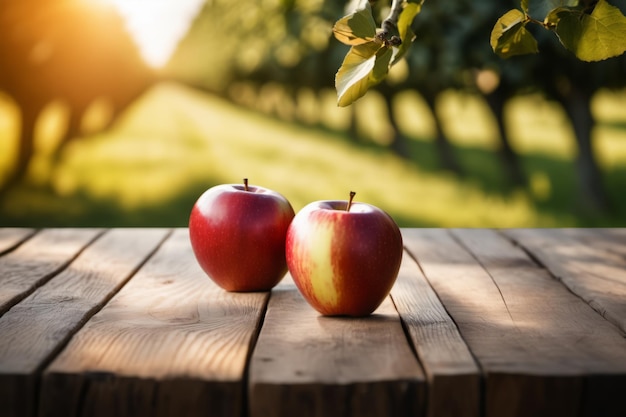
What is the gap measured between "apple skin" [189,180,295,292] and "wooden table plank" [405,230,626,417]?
39 cm

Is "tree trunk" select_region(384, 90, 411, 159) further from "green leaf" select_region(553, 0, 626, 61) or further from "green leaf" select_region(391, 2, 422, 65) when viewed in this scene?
"green leaf" select_region(391, 2, 422, 65)

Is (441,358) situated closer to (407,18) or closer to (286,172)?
(407,18)

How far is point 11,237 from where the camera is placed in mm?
2408

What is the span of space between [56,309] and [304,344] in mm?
553

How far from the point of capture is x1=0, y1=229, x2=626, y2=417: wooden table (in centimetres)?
120

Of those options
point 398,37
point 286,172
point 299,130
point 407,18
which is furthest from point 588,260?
point 299,130

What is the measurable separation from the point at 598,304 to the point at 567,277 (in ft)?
0.90

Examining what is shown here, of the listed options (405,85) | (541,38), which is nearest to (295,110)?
Result: (405,85)

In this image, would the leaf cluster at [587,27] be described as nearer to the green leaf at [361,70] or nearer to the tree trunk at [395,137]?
the green leaf at [361,70]

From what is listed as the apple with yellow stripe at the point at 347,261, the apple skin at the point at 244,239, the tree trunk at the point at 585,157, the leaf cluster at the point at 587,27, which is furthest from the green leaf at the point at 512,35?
the tree trunk at the point at 585,157

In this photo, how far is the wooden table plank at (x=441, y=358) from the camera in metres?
1.20

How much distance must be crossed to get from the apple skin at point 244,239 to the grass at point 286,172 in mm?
5844

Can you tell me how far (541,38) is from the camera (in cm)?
446

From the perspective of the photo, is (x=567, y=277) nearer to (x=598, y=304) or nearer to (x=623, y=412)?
(x=598, y=304)
